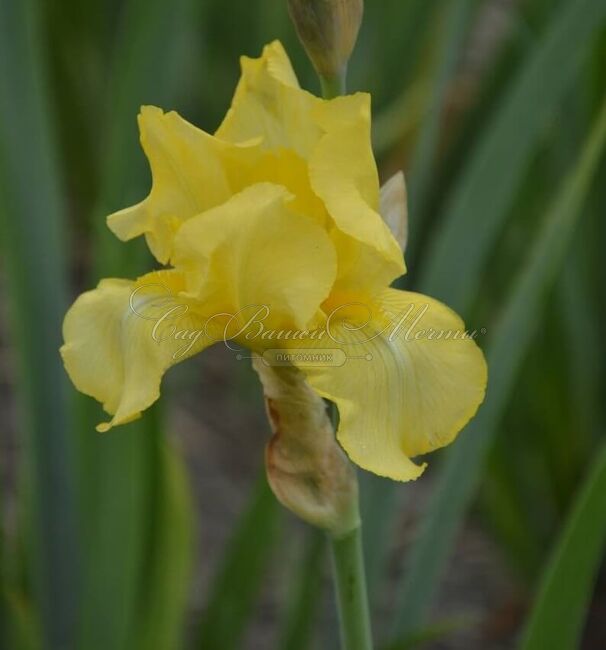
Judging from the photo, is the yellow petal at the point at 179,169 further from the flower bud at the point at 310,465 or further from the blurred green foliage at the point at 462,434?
the blurred green foliage at the point at 462,434

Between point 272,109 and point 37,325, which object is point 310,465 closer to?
point 272,109

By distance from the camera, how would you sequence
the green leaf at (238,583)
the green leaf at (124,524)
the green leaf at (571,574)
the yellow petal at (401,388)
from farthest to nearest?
the green leaf at (238,583)
the green leaf at (124,524)
the green leaf at (571,574)
the yellow petal at (401,388)

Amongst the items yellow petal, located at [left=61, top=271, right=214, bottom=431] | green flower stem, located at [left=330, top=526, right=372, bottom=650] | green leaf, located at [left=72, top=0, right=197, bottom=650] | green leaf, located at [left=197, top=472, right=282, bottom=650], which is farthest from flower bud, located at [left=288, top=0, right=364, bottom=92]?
green leaf, located at [left=197, top=472, right=282, bottom=650]

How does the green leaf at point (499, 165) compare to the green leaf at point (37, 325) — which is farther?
the green leaf at point (37, 325)

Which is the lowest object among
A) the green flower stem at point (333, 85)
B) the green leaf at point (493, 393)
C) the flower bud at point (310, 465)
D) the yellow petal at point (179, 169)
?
the green leaf at point (493, 393)

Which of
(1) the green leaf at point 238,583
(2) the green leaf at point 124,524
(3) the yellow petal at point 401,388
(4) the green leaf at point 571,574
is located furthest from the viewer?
(1) the green leaf at point 238,583

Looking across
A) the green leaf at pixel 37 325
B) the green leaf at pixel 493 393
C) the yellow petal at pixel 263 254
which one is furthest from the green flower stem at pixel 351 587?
the green leaf at pixel 37 325
